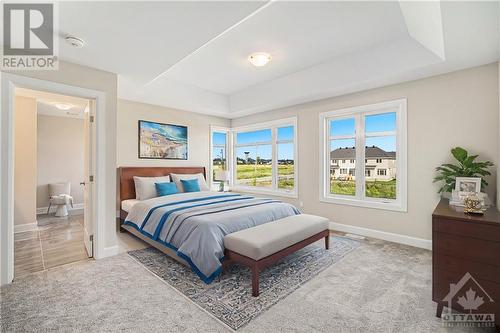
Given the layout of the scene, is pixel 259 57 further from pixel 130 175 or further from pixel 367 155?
pixel 130 175

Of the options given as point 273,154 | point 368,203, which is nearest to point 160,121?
point 273,154

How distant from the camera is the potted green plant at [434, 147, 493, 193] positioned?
2.88 meters

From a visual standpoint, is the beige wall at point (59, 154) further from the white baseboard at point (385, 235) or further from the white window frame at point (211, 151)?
the white baseboard at point (385, 235)

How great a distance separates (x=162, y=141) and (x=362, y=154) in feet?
13.6

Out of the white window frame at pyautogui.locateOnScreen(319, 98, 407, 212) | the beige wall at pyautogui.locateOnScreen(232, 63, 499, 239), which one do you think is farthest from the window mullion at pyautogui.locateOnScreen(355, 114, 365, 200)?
the beige wall at pyautogui.locateOnScreen(232, 63, 499, 239)

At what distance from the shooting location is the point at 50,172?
589 centimetres

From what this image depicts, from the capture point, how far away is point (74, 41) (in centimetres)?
239

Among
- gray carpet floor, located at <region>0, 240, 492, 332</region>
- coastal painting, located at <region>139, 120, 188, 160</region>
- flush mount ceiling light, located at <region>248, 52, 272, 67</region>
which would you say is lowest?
gray carpet floor, located at <region>0, 240, 492, 332</region>

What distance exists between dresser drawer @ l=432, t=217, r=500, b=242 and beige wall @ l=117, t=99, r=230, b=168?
4.86m

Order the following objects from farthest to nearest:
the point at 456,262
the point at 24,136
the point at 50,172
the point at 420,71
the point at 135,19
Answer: the point at 50,172, the point at 24,136, the point at 420,71, the point at 135,19, the point at 456,262

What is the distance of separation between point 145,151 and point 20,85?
8.14ft

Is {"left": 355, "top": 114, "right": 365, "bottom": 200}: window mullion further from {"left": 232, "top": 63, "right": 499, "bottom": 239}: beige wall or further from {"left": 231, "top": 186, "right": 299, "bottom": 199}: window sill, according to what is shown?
{"left": 231, "top": 186, "right": 299, "bottom": 199}: window sill

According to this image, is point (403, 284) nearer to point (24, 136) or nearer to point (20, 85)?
point (20, 85)

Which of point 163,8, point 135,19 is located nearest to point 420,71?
point 163,8
